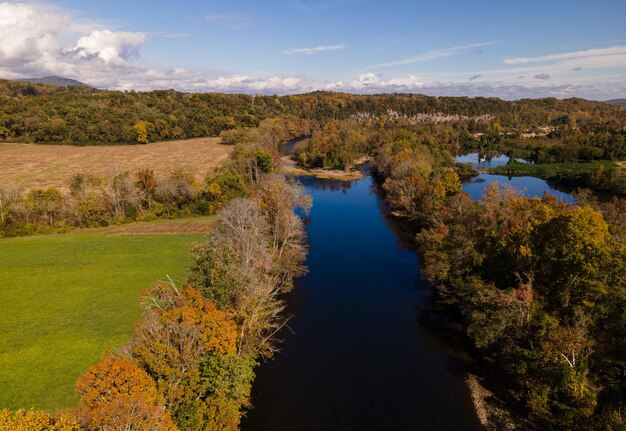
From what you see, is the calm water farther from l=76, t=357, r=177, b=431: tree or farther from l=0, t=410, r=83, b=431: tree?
l=0, t=410, r=83, b=431: tree

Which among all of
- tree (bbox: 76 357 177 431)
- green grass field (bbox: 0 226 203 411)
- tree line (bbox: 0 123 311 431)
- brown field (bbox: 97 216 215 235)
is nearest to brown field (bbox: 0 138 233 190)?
brown field (bbox: 97 216 215 235)

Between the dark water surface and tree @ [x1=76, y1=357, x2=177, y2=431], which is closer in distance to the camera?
tree @ [x1=76, y1=357, x2=177, y2=431]

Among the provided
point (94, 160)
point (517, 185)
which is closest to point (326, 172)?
point (517, 185)

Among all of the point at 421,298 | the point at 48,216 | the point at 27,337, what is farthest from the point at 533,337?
the point at 48,216

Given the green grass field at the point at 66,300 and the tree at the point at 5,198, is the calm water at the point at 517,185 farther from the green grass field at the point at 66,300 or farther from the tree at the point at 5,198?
the tree at the point at 5,198

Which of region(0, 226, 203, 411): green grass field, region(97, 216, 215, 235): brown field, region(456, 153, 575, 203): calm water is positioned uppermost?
region(456, 153, 575, 203): calm water

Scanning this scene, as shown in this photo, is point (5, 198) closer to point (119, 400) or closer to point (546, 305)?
point (119, 400)
